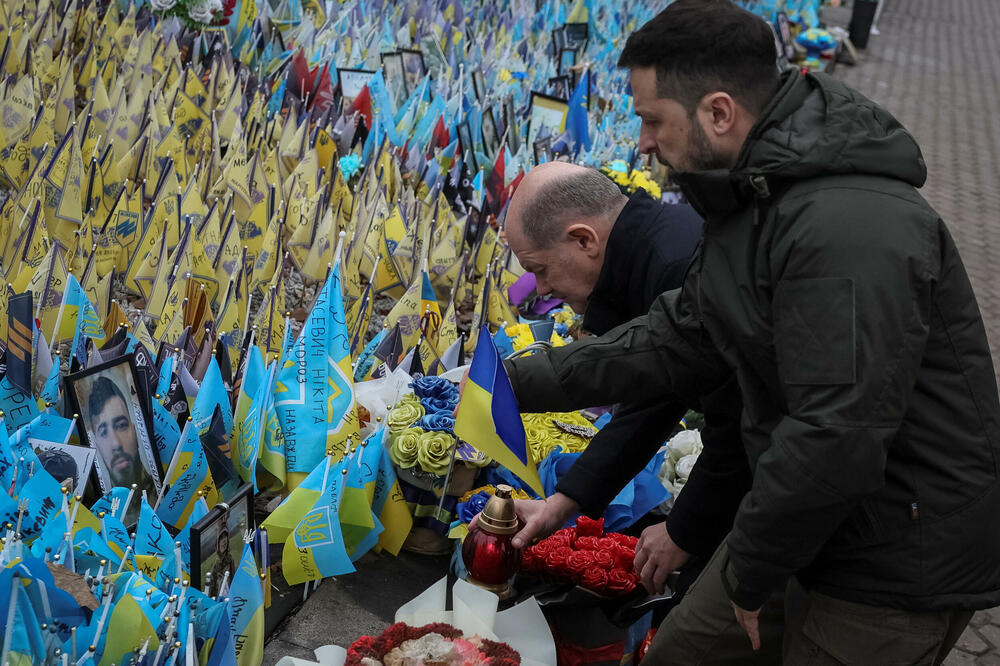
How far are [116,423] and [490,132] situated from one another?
411 cm

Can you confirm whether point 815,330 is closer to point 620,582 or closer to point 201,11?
point 620,582

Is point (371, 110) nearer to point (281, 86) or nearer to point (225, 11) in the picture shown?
point (281, 86)

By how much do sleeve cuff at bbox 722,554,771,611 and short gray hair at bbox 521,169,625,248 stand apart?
3.70 feet

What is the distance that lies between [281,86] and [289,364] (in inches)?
132

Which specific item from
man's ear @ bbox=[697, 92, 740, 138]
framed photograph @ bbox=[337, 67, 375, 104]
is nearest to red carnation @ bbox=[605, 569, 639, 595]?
man's ear @ bbox=[697, 92, 740, 138]

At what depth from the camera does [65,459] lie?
7.64 feet

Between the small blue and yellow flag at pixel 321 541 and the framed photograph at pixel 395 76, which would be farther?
the framed photograph at pixel 395 76

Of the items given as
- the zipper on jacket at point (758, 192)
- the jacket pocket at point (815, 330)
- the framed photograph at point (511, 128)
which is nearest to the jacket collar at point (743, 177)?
the zipper on jacket at point (758, 192)

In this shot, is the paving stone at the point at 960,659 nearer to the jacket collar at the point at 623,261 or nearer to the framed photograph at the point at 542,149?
the jacket collar at the point at 623,261

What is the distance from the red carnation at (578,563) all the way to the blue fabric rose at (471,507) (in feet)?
1.08

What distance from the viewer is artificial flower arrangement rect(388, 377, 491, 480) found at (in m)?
2.83

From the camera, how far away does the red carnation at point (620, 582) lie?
2.54m

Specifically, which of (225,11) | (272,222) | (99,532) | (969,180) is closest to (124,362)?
(99,532)

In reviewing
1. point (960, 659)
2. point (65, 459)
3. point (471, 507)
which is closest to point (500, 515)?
point (471, 507)
